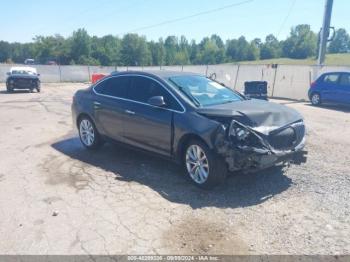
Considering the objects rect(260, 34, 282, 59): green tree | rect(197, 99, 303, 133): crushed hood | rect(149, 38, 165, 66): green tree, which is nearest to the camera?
rect(197, 99, 303, 133): crushed hood

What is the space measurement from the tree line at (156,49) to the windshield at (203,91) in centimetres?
8360

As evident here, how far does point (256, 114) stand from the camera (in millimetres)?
4938

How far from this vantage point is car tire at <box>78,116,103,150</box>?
283 inches

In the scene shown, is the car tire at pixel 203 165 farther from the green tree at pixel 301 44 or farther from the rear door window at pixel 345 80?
the green tree at pixel 301 44

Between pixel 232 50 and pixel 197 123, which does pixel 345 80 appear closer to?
pixel 197 123

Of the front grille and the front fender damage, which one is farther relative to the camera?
the front grille

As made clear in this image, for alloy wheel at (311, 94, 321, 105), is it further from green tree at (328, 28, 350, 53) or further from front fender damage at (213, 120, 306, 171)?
green tree at (328, 28, 350, 53)

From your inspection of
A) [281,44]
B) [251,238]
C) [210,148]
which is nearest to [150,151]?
[210,148]

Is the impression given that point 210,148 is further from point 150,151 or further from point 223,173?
point 150,151

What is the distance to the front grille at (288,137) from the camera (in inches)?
191

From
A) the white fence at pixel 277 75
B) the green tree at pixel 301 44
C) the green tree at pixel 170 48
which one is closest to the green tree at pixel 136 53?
the green tree at pixel 170 48

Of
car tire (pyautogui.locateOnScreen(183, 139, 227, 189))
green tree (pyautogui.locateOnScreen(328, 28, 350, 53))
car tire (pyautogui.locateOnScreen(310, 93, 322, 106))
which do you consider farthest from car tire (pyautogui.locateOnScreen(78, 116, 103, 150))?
green tree (pyautogui.locateOnScreen(328, 28, 350, 53))

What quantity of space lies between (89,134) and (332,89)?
11.4m

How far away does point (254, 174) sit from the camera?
563cm
